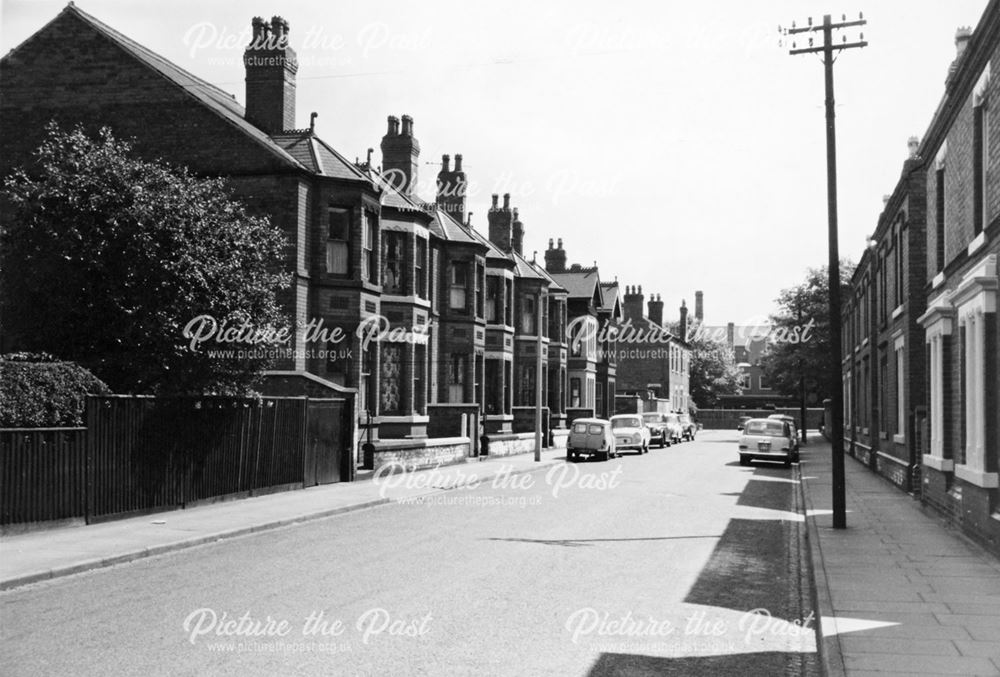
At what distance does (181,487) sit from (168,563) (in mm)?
5663

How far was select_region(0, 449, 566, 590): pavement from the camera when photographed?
11531 mm

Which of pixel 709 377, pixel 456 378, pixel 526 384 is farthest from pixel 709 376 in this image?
pixel 456 378

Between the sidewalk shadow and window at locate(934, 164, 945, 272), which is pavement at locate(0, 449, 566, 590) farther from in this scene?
window at locate(934, 164, 945, 272)

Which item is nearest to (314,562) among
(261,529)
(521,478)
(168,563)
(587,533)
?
(168,563)

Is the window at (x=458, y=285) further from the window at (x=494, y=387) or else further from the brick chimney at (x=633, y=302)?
the brick chimney at (x=633, y=302)

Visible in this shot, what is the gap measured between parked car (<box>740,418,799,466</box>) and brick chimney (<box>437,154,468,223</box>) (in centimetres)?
1661

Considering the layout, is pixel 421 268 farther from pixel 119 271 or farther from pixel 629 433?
pixel 119 271

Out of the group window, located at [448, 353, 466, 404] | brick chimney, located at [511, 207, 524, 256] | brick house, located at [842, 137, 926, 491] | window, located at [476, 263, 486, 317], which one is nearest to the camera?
brick house, located at [842, 137, 926, 491]

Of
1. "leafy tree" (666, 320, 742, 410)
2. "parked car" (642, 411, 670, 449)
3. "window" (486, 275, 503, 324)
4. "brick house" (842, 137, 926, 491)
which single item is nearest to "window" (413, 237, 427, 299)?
"window" (486, 275, 503, 324)

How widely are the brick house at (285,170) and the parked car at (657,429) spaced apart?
1997 cm

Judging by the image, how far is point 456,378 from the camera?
3862cm

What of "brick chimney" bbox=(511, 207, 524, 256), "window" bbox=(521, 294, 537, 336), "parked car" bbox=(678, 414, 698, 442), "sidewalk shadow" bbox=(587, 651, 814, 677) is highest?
"brick chimney" bbox=(511, 207, 524, 256)

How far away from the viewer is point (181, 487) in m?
17.6

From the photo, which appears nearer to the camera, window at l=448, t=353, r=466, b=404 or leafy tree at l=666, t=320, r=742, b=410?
window at l=448, t=353, r=466, b=404
